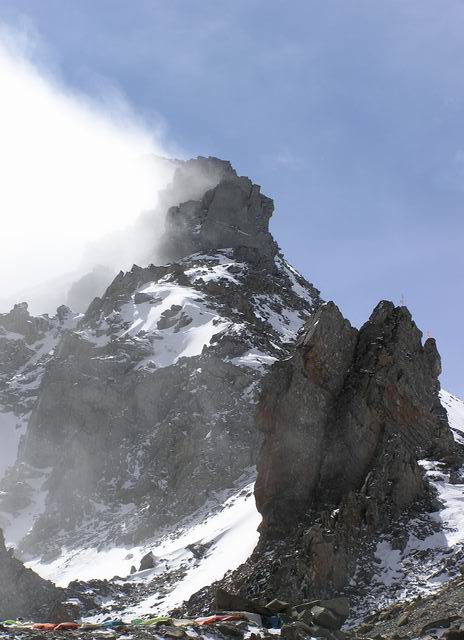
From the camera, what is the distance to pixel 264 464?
134 ft

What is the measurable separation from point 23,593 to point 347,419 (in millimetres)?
21904

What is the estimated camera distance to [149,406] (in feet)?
258

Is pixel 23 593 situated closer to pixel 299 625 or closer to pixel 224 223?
pixel 299 625

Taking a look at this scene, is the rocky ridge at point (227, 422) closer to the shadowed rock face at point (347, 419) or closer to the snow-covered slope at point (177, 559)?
the shadowed rock face at point (347, 419)

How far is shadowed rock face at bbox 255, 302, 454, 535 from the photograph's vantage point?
38.4 m

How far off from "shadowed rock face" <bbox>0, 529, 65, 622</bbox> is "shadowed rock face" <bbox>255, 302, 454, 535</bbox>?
14700 millimetres

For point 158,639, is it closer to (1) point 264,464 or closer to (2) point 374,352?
(1) point 264,464

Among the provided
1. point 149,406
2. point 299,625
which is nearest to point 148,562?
point 149,406

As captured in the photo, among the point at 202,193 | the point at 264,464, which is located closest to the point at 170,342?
the point at 264,464

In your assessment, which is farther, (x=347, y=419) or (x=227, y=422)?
(x=227, y=422)

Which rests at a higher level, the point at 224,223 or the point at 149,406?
the point at 224,223

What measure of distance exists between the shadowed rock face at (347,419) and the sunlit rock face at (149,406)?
2164 cm

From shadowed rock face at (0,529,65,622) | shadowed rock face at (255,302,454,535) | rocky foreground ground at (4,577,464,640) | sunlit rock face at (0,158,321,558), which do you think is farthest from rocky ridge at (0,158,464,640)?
shadowed rock face at (0,529,65,622)

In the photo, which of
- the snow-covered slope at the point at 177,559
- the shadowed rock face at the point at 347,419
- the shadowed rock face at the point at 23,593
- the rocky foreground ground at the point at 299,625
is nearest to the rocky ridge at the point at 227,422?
the shadowed rock face at the point at 347,419
